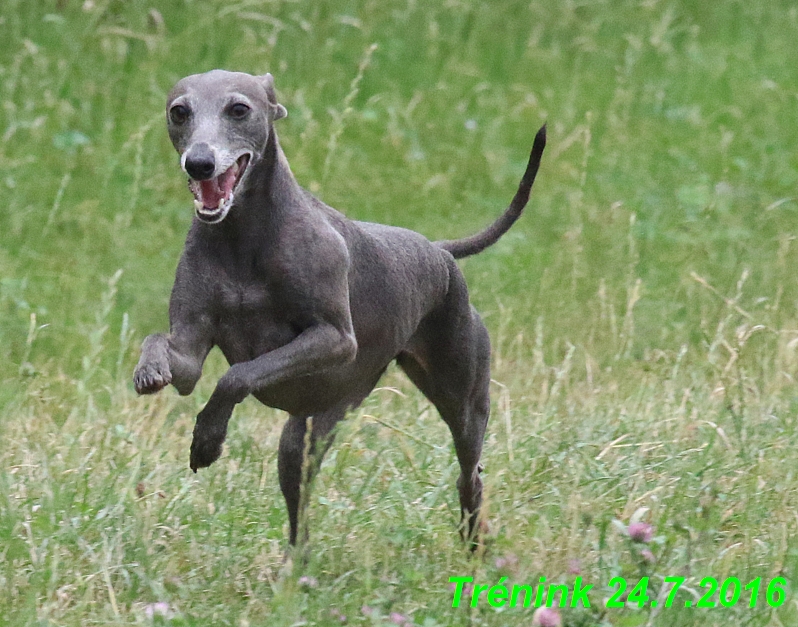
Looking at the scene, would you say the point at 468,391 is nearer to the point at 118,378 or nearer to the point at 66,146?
the point at 118,378

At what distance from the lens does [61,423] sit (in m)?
5.76

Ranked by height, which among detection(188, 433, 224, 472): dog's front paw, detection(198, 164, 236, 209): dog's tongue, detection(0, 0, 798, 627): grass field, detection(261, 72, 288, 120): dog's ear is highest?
detection(261, 72, 288, 120): dog's ear

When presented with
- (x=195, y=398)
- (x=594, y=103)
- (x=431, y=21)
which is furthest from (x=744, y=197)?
(x=195, y=398)

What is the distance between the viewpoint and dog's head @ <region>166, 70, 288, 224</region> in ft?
12.9

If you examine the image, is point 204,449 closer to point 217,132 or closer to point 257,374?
point 257,374

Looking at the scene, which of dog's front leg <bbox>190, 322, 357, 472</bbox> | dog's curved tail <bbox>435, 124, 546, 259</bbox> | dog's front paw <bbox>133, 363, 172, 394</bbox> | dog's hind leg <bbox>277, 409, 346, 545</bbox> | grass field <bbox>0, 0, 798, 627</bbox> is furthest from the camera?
dog's curved tail <bbox>435, 124, 546, 259</bbox>

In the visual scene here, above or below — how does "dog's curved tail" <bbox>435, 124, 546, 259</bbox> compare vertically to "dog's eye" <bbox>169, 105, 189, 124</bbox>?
below

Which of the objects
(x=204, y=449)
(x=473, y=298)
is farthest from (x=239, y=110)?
(x=473, y=298)

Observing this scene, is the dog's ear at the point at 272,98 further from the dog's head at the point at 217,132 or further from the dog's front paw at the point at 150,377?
the dog's front paw at the point at 150,377

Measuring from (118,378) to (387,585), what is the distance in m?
2.27

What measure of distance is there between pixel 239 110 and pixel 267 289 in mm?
507

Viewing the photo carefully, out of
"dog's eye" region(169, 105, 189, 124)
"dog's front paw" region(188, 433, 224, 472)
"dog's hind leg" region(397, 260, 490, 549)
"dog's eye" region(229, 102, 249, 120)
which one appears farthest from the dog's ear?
"dog's front paw" region(188, 433, 224, 472)

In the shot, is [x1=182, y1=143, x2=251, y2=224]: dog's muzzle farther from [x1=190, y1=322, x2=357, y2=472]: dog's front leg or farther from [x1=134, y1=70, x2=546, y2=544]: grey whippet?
[x1=190, y1=322, x2=357, y2=472]: dog's front leg

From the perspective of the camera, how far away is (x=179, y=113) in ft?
13.5
